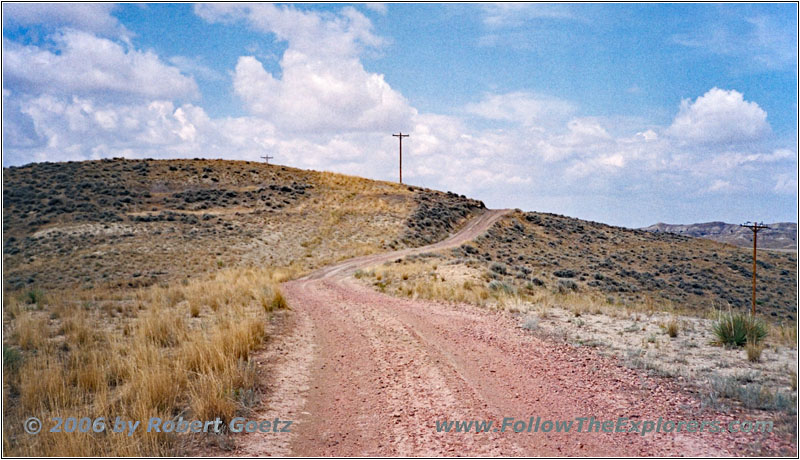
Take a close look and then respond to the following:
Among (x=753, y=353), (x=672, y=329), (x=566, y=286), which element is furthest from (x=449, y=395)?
(x=566, y=286)

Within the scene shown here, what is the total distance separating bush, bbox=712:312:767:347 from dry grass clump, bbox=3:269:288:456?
8369 mm

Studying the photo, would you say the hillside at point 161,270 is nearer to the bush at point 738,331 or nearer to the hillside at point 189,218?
the hillside at point 189,218

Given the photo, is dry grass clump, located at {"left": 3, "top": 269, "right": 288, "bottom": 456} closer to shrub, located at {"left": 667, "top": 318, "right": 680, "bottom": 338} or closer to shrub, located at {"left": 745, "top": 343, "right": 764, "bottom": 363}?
shrub, located at {"left": 745, "top": 343, "right": 764, "bottom": 363}

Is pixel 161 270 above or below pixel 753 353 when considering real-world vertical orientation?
→ below

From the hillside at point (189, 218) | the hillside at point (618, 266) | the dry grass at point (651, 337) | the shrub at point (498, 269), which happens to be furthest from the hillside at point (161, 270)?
the shrub at point (498, 269)

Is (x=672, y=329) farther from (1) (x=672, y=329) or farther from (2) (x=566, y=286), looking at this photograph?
(2) (x=566, y=286)

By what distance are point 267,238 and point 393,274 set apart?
20390 mm

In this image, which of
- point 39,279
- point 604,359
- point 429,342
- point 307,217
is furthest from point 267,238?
point 604,359

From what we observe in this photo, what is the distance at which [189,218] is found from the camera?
143ft

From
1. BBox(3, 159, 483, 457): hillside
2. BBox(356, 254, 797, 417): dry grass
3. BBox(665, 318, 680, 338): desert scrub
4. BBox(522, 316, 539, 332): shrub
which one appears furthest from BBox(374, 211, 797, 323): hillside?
BBox(665, 318, 680, 338): desert scrub

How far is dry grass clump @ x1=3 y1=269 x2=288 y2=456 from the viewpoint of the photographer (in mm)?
5086

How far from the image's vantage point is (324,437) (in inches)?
212

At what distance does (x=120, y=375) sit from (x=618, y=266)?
38870 mm

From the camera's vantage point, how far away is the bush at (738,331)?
28.0 ft
